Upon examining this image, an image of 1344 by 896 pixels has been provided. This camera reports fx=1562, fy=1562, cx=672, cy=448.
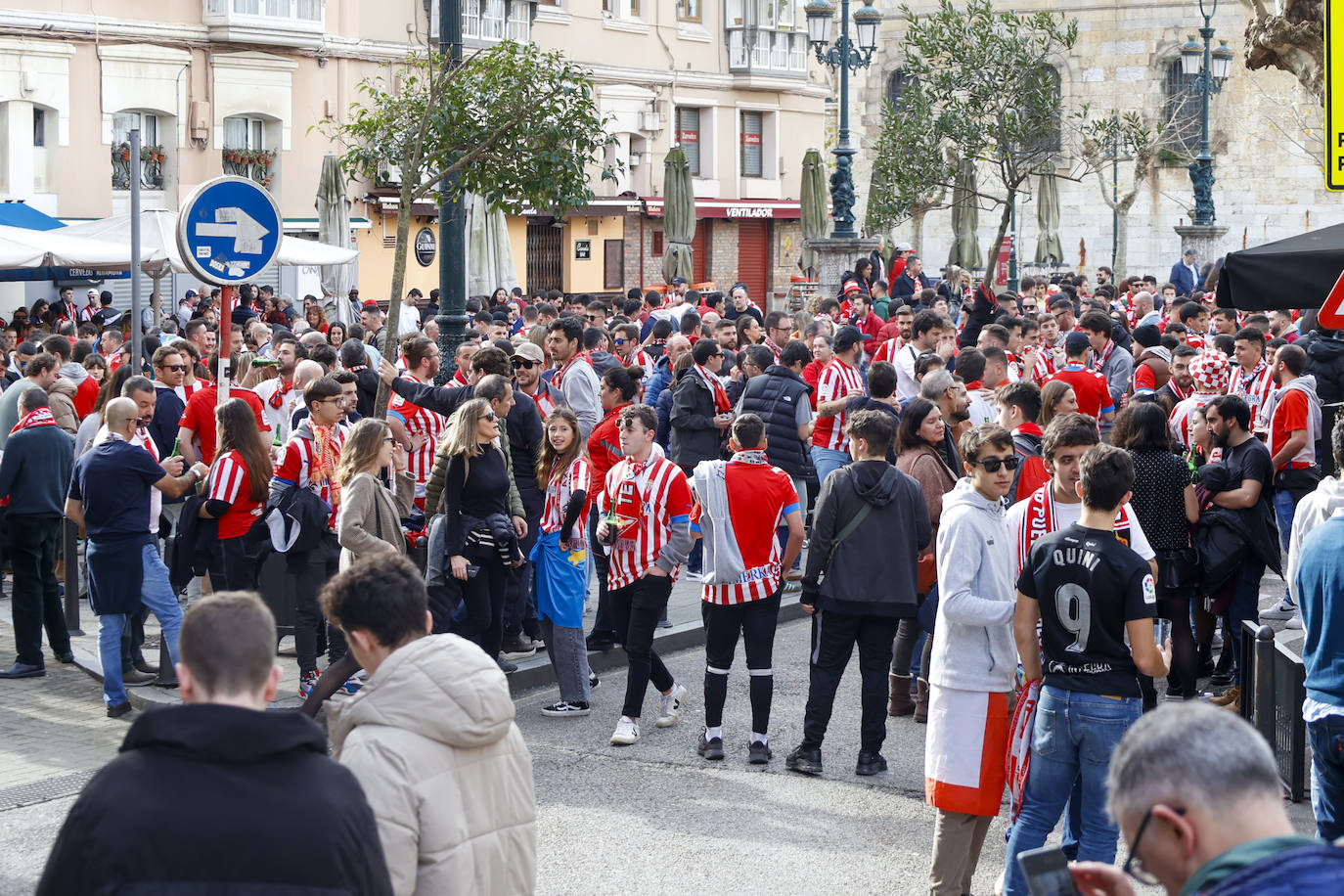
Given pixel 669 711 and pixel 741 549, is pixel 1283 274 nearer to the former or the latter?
pixel 741 549

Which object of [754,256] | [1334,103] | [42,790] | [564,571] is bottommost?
[42,790]

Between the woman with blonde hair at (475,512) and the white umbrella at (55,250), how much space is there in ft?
29.0

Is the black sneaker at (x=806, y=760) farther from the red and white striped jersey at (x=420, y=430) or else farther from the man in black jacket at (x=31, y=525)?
the man in black jacket at (x=31, y=525)

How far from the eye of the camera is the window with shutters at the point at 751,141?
3928cm

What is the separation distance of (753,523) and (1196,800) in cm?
502

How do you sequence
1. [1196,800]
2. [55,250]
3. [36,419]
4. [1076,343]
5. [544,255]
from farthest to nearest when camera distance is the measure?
[544,255] → [55,250] → [1076,343] → [36,419] → [1196,800]

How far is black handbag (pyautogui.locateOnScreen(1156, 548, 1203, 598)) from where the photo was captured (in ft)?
26.7

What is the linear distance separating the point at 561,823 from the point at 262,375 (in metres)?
5.80

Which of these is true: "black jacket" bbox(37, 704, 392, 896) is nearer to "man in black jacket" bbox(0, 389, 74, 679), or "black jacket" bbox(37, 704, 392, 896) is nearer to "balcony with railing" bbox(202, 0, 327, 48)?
"man in black jacket" bbox(0, 389, 74, 679)

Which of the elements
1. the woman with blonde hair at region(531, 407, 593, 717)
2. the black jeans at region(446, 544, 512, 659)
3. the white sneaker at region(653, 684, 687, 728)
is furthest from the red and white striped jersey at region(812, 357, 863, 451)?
the black jeans at region(446, 544, 512, 659)

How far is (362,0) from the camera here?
101 ft

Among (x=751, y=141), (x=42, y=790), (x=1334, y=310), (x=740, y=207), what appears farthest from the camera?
(x=751, y=141)

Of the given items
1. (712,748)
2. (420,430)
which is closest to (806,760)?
(712,748)

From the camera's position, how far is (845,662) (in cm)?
733
